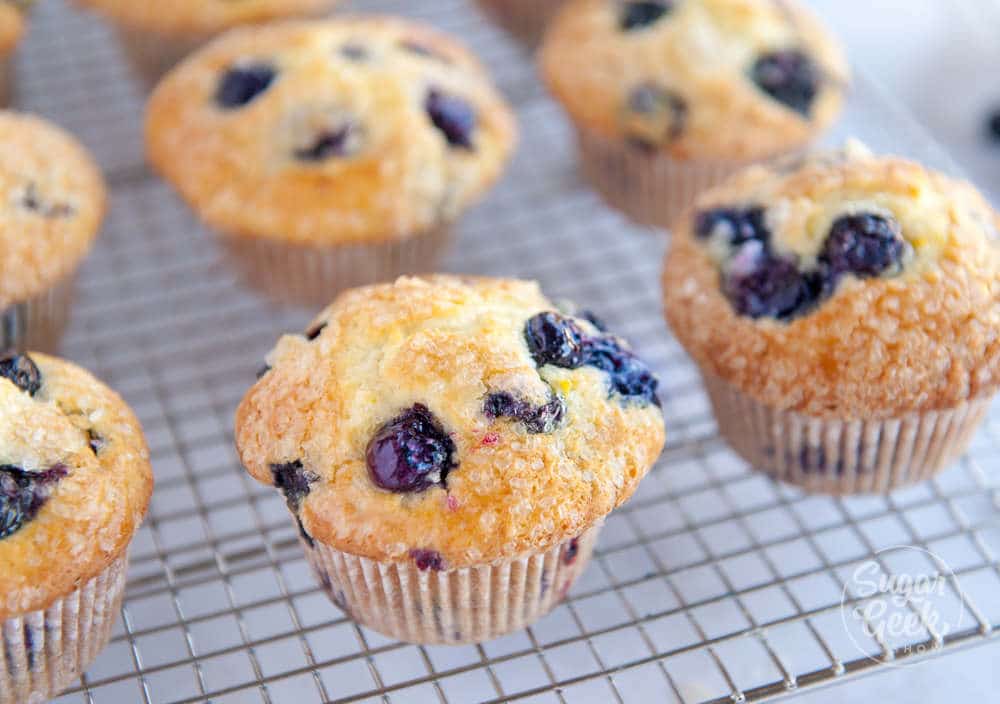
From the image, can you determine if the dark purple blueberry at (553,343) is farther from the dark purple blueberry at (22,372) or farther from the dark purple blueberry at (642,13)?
the dark purple blueberry at (642,13)

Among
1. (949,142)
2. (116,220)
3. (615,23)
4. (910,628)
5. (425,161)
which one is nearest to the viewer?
(910,628)

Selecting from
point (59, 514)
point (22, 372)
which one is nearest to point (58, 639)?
point (59, 514)

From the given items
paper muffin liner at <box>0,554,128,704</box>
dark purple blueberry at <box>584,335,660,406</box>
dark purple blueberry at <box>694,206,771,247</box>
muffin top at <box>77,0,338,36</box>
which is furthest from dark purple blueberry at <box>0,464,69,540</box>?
muffin top at <box>77,0,338,36</box>

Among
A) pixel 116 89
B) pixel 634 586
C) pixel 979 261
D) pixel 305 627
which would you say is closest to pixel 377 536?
pixel 305 627

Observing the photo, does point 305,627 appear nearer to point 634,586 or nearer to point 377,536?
point 377,536

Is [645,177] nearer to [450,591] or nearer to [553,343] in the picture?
[553,343]

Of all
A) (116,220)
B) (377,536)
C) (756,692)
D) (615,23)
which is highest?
(615,23)
